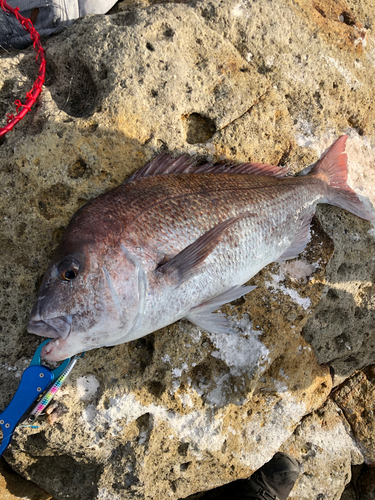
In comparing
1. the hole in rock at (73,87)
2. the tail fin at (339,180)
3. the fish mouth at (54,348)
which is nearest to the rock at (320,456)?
the tail fin at (339,180)

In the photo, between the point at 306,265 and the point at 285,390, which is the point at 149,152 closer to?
the point at 306,265

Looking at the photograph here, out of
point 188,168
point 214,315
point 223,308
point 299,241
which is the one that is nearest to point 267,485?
point 223,308

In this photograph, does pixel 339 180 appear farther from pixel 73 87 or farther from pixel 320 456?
pixel 320 456

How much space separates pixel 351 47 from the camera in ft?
10.3

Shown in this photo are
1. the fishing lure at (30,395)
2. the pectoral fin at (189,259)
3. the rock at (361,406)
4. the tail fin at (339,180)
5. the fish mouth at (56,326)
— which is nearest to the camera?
the fish mouth at (56,326)

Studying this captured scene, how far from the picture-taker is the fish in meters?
1.67

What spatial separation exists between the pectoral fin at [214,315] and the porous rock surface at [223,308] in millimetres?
182

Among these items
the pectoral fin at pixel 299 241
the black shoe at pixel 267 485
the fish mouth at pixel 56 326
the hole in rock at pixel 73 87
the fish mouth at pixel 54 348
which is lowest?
the black shoe at pixel 267 485

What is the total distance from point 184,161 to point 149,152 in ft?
0.79

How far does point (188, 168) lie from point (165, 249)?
2.04 ft

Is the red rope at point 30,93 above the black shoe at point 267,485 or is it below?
above

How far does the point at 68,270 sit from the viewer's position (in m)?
1.68

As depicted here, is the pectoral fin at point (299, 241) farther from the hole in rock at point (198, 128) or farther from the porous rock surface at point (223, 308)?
the hole in rock at point (198, 128)

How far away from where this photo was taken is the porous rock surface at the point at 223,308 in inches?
82.7
